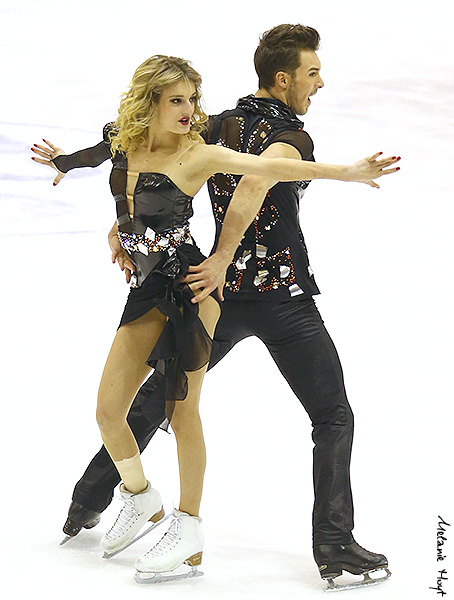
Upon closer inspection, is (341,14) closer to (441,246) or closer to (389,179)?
(389,179)

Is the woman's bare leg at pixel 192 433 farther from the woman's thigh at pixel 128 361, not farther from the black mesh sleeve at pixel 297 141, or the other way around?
the black mesh sleeve at pixel 297 141

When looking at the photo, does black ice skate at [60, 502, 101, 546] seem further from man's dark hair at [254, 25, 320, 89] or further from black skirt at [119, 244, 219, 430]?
man's dark hair at [254, 25, 320, 89]

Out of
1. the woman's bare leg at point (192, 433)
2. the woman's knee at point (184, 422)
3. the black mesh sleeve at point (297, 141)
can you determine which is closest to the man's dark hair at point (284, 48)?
the black mesh sleeve at point (297, 141)

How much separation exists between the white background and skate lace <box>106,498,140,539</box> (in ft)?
0.31

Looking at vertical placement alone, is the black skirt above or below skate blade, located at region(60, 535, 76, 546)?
above

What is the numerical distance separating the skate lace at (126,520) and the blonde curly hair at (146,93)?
1064 mm

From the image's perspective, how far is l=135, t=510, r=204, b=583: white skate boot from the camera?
281 centimetres

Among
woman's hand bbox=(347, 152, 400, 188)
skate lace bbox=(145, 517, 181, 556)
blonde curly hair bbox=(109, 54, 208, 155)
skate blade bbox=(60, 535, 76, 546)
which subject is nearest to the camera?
woman's hand bbox=(347, 152, 400, 188)

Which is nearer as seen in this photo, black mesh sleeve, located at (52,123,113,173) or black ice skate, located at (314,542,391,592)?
black ice skate, located at (314,542,391,592)

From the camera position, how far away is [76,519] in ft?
10.2

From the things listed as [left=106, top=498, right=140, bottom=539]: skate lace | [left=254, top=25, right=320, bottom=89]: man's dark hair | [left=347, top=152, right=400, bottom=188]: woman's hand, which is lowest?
[left=106, top=498, right=140, bottom=539]: skate lace

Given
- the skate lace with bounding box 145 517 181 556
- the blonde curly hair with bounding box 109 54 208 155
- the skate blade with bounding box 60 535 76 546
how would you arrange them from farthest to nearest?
the skate blade with bounding box 60 535 76 546, the skate lace with bounding box 145 517 181 556, the blonde curly hair with bounding box 109 54 208 155

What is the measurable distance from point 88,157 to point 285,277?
2.40 feet

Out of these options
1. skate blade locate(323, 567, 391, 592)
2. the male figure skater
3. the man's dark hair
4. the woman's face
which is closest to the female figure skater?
the woman's face
